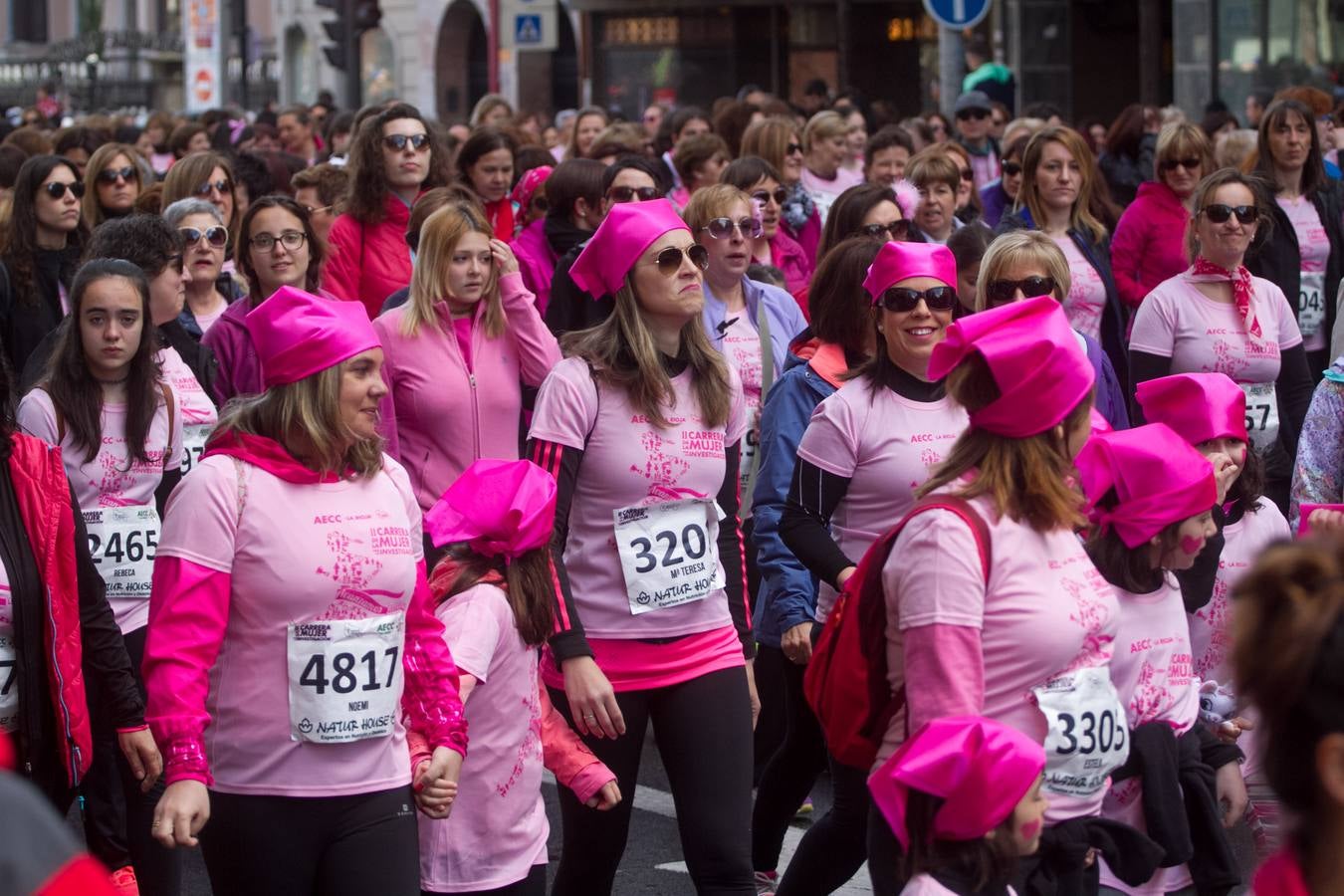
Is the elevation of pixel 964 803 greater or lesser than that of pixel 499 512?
lesser

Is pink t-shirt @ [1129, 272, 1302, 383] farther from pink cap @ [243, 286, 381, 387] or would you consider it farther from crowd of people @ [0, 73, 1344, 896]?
pink cap @ [243, 286, 381, 387]

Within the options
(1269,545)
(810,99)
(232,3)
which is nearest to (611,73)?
(232,3)

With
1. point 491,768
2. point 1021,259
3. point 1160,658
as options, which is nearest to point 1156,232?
point 1021,259

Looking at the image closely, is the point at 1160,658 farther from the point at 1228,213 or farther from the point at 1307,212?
the point at 1307,212

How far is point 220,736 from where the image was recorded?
162 inches

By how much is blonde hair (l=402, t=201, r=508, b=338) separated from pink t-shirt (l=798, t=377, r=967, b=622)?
1.85 metres

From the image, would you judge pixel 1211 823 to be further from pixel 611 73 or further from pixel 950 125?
pixel 611 73

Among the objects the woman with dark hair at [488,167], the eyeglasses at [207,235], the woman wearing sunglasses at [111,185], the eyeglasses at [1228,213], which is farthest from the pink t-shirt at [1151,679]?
the woman wearing sunglasses at [111,185]

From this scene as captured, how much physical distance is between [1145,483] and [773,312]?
309cm

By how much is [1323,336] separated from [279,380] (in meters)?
6.55

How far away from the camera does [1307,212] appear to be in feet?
31.9

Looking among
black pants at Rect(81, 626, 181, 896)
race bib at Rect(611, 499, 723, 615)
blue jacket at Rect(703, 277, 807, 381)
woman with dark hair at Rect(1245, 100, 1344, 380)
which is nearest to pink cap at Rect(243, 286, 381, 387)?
race bib at Rect(611, 499, 723, 615)

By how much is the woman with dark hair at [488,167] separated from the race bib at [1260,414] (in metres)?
3.72

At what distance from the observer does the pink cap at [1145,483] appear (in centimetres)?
425
